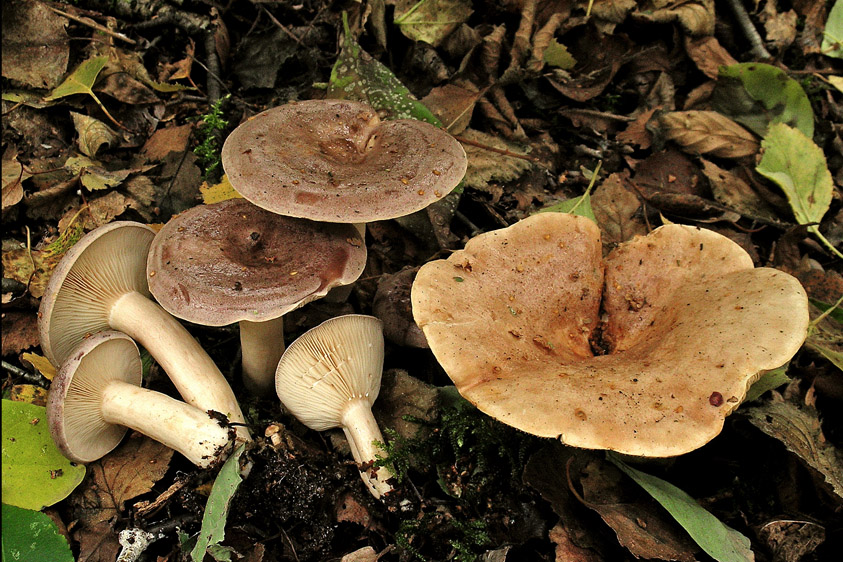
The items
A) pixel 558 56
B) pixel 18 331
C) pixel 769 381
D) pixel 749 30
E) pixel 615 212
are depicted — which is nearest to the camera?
pixel 769 381

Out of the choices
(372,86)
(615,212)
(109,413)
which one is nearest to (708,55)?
(615,212)

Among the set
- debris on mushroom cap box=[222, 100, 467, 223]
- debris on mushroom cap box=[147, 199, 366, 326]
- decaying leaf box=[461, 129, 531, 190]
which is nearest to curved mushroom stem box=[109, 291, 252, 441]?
debris on mushroom cap box=[147, 199, 366, 326]

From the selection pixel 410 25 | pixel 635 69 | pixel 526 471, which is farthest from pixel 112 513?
pixel 635 69

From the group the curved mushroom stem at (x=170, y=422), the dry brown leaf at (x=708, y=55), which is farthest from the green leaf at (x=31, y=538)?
the dry brown leaf at (x=708, y=55)

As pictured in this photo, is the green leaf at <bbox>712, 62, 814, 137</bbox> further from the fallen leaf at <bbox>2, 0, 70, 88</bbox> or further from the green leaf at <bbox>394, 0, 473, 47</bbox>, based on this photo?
the fallen leaf at <bbox>2, 0, 70, 88</bbox>

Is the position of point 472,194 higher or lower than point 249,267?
lower

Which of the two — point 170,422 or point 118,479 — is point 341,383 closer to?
point 170,422
